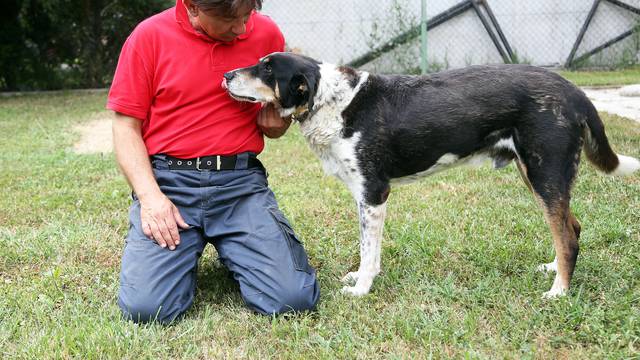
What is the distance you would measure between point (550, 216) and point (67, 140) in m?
6.04

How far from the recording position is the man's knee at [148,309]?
2.87 m

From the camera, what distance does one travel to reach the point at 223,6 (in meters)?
2.81

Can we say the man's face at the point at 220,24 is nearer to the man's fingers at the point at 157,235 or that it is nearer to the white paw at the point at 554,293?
the man's fingers at the point at 157,235

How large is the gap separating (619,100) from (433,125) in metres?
6.25

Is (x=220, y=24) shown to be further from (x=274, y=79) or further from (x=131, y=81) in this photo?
(x=131, y=81)

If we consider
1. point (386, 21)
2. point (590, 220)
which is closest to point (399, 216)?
point (590, 220)

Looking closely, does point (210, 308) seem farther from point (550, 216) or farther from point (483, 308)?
point (550, 216)

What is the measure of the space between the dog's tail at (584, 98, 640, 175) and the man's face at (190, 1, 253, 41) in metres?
1.68

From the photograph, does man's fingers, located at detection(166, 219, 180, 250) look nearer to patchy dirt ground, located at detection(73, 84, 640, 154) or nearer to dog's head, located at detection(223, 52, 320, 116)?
dog's head, located at detection(223, 52, 320, 116)

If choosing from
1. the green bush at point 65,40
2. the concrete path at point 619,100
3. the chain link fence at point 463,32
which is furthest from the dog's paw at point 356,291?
the green bush at point 65,40

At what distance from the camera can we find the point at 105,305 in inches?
121

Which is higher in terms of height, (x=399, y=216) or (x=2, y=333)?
(x=2, y=333)

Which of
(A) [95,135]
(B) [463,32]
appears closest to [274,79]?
(A) [95,135]

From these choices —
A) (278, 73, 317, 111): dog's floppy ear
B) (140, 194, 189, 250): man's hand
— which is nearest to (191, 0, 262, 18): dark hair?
(278, 73, 317, 111): dog's floppy ear
